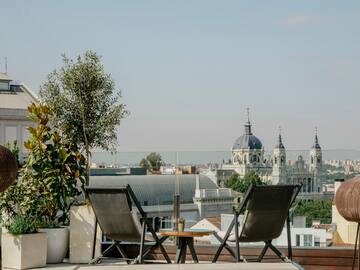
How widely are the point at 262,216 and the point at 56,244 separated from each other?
5.60 feet

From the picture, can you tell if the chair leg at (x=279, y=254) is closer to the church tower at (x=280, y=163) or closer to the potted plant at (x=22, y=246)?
the church tower at (x=280, y=163)

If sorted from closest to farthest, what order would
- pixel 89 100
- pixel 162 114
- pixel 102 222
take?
pixel 102 222 < pixel 89 100 < pixel 162 114

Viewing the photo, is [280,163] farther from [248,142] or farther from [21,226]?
[248,142]

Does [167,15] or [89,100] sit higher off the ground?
[167,15]

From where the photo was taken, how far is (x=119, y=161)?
8102mm

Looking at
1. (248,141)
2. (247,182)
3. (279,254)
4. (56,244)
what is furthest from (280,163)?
(248,141)

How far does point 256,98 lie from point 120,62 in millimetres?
31531

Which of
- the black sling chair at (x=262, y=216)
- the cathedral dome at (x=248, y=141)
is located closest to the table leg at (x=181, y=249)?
the black sling chair at (x=262, y=216)

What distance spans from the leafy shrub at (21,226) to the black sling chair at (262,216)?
1.44 meters

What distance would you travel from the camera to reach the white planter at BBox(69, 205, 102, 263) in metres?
6.00

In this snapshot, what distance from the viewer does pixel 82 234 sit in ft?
19.7

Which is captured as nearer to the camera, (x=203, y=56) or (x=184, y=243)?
(x=184, y=243)

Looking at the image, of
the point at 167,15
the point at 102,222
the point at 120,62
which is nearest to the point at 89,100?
the point at 167,15

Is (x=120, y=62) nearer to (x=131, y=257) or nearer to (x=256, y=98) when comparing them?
(x=131, y=257)
